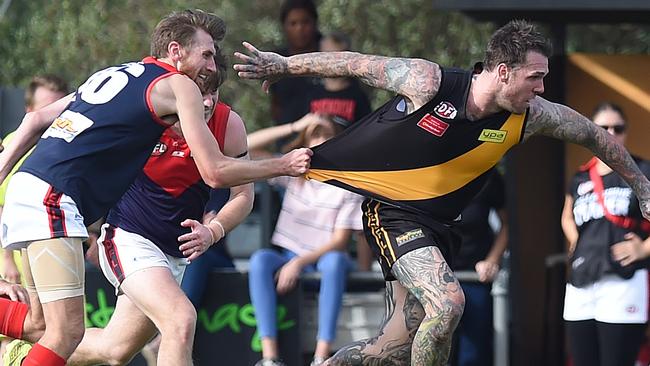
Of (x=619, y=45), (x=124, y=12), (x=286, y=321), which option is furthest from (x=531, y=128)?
(x=124, y=12)

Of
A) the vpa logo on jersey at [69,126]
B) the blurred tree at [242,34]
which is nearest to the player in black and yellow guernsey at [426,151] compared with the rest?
the vpa logo on jersey at [69,126]

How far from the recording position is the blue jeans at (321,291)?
9.11 metres

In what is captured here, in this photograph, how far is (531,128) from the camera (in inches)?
270

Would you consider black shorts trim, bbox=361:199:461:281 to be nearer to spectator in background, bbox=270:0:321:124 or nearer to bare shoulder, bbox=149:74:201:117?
bare shoulder, bbox=149:74:201:117

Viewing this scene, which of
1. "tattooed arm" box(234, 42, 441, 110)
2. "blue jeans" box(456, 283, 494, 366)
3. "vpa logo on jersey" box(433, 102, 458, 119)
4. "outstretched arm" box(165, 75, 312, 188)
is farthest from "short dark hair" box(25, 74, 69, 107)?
"blue jeans" box(456, 283, 494, 366)

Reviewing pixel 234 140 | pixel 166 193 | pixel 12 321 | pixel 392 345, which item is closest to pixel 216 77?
pixel 234 140

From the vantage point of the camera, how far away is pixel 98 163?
630 centimetres

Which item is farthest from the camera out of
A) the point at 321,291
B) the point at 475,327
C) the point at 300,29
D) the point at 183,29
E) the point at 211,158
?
the point at 300,29

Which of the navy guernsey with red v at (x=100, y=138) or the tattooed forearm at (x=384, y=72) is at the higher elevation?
the tattooed forearm at (x=384, y=72)

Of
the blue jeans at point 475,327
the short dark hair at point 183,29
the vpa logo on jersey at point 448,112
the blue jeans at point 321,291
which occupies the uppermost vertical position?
the short dark hair at point 183,29

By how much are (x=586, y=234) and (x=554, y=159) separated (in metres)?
2.15

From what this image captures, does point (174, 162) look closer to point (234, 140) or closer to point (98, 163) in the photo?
point (234, 140)

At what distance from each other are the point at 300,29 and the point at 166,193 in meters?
3.48

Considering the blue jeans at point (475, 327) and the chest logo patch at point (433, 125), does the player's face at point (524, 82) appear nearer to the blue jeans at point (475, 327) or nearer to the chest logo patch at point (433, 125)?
the chest logo patch at point (433, 125)
